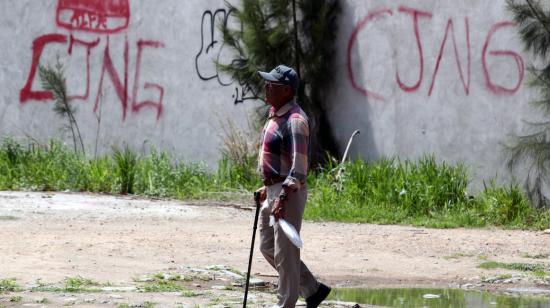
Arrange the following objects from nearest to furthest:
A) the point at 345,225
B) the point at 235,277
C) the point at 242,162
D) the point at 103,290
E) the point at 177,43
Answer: the point at 103,290 → the point at 235,277 → the point at 345,225 → the point at 242,162 → the point at 177,43

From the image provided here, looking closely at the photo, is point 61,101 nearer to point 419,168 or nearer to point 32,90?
point 32,90

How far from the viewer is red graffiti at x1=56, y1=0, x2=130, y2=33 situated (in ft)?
55.0

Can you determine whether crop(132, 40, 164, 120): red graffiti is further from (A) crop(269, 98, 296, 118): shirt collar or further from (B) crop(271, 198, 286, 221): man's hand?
(B) crop(271, 198, 286, 221): man's hand

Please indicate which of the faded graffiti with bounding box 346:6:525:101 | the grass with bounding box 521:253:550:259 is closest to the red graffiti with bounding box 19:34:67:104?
the faded graffiti with bounding box 346:6:525:101

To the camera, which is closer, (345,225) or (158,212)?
(345,225)

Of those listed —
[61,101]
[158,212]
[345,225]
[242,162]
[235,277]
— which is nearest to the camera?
[235,277]

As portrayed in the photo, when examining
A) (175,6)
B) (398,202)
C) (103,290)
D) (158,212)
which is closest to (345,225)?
(398,202)

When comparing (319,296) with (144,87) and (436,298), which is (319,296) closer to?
(436,298)

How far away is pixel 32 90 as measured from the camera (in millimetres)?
17719

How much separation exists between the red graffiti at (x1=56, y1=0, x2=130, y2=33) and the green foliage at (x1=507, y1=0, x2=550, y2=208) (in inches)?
250

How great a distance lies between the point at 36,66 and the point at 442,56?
22.9ft

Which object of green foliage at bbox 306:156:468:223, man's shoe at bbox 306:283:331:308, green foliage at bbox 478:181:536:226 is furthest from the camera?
green foliage at bbox 306:156:468:223

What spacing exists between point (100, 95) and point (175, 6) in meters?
1.85

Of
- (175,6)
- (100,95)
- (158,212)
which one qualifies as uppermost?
(175,6)
